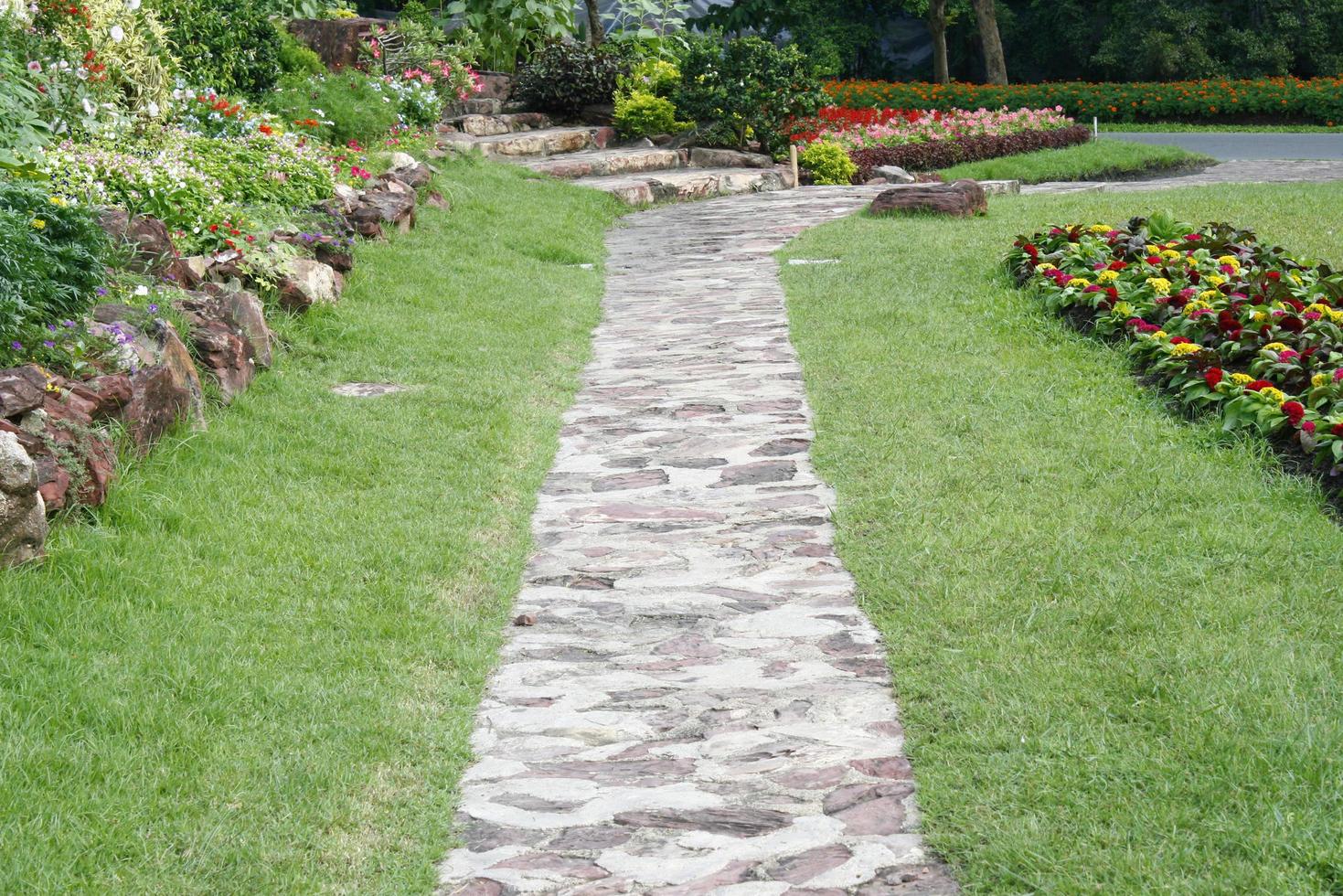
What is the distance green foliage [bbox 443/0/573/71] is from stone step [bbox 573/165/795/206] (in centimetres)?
397

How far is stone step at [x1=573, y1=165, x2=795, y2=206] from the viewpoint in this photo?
50.9ft

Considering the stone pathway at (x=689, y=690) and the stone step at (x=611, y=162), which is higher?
the stone step at (x=611, y=162)

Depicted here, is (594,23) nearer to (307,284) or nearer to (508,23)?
(508,23)

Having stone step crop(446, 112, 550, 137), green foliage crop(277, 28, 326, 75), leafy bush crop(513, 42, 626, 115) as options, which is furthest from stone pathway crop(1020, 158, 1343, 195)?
green foliage crop(277, 28, 326, 75)

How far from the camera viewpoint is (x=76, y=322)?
221 inches

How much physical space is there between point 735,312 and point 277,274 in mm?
3273

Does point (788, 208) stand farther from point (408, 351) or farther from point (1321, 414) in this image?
point (1321, 414)

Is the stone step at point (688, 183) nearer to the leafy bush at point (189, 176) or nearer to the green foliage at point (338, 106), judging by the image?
the green foliage at point (338, 106)

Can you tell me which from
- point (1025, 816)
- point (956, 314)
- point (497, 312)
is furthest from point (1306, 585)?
point (497, 312)

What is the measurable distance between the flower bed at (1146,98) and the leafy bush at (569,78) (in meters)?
8.08

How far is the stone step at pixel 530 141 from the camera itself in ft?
50.7

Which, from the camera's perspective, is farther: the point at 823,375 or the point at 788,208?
the point at 788,208

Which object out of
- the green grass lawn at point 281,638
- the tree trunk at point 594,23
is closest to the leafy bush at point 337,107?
the green grass lawn at point 281,638

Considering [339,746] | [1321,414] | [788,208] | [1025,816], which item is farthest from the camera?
[788,208]
